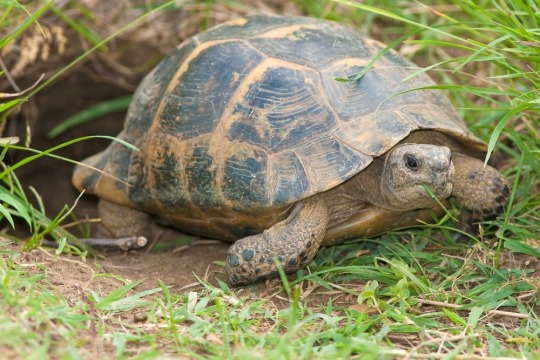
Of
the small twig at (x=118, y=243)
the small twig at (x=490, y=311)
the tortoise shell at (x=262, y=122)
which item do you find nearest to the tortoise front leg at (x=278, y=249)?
the tortoise shell at (x=262, y=122)

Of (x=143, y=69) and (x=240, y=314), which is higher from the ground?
(x=143, y=69)

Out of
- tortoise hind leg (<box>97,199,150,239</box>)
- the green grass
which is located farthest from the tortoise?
tortoise hind leg (<box>97,199,150,239</box>)

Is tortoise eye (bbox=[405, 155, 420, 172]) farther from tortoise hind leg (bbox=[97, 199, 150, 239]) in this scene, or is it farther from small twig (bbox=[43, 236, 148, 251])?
tortoise hind leg (bbox=[97, 199, 150, 239])

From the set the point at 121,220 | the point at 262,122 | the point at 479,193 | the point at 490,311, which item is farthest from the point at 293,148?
the point at 121,220

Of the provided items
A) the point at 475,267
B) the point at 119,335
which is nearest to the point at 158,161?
the point at 119,335

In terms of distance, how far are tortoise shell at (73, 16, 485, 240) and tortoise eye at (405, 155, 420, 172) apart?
110 mm

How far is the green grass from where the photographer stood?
2.92 m

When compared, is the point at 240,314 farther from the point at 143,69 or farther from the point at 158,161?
the point at 143,69

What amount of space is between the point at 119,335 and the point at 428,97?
2399mm

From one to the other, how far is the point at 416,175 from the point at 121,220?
2.24m

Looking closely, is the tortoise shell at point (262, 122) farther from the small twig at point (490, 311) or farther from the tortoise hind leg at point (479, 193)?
the small twig at point (490, 311)

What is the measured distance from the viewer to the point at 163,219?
190 inches

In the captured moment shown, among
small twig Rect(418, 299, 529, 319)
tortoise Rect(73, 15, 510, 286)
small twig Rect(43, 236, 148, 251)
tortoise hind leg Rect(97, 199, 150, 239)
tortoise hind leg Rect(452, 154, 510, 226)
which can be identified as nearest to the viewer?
small twig Rect(418, 299, 529, 319)


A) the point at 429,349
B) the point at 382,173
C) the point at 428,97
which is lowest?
the point at 429,349
